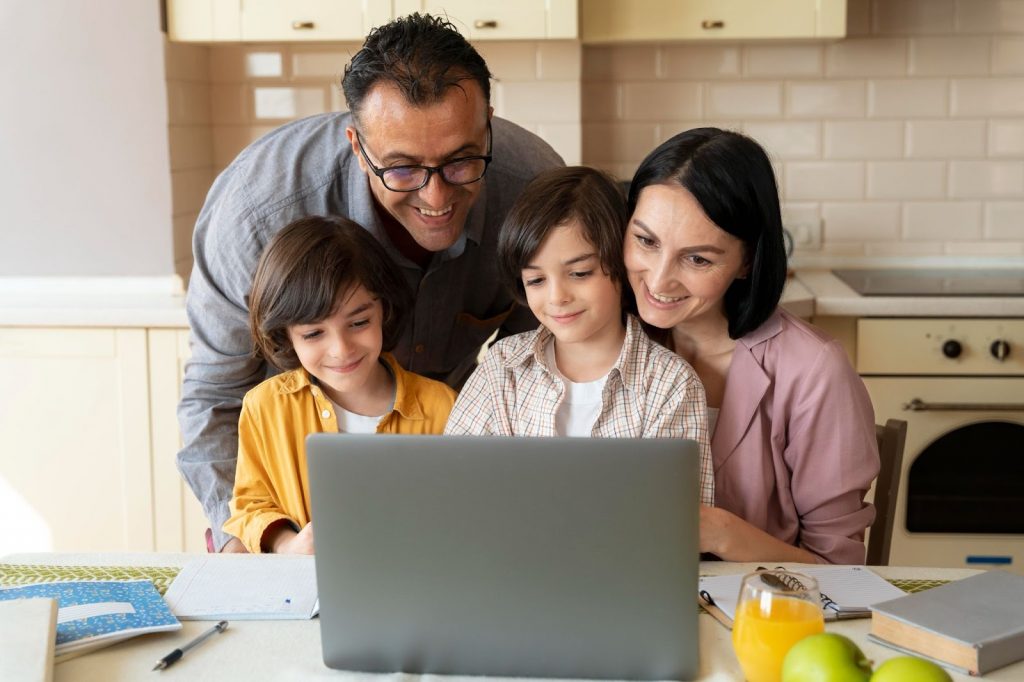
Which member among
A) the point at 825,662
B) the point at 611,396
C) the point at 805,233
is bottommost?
the point at 825,662

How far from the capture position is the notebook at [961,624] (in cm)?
119

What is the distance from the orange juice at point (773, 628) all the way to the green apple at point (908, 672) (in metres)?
0.14

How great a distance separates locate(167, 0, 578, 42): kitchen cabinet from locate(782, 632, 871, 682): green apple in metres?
2.25

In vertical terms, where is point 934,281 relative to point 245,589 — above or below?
above

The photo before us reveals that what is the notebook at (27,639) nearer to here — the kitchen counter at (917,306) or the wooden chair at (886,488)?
the wooden chair at (886,488)

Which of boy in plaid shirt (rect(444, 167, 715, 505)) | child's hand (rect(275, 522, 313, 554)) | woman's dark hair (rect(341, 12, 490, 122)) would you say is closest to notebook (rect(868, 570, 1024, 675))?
boy in plaid shirt (rect(444, 167, 715, 505))

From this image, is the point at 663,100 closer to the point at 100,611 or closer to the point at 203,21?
the point at 203,21

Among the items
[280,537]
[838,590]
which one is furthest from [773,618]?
[280,537]

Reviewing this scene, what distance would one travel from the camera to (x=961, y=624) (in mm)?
1225

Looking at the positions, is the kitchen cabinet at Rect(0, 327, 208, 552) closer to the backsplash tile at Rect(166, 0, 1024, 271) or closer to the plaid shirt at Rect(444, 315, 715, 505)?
the backsplash tile at Rect(166, 0, 1024, 271)

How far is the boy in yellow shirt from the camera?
1.79 metres

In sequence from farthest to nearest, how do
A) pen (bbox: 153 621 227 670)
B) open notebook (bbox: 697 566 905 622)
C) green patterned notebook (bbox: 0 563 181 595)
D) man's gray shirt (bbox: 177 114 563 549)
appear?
man's gray shirt (bbox: 177 114 563 549) < green patterned notebook (bbox: 0 563 181 595) < open notebook (bbox: 697 566 905 622) < pen (bbox: 153 621 227 670)

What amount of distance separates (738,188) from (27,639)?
41.8 inches

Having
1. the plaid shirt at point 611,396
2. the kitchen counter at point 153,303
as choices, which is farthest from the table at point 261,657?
the kitchen counter at point 153,303
